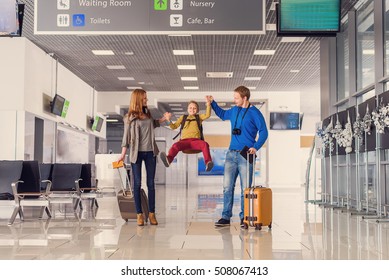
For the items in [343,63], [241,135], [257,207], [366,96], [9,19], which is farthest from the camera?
[343,63]

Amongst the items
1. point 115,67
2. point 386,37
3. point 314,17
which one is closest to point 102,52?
point 115,67

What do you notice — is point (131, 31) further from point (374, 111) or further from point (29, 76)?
point (29, 76)

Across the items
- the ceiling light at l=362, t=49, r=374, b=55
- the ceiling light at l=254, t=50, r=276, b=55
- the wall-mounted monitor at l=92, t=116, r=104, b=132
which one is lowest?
the wall-mounted monitor at l=92, t=116, r=104, b=132

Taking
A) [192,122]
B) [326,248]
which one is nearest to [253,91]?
[192,122]

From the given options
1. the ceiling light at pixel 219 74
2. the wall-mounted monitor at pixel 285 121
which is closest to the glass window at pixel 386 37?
the ceiling light at pixel 219 74

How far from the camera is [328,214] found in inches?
350

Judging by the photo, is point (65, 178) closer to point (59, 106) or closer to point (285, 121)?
point (59, 106)

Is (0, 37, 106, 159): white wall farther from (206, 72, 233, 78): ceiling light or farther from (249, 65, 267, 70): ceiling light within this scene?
(249, 65, 267, 70): ceiling light

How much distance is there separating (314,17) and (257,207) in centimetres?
356

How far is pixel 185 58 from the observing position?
15445mm

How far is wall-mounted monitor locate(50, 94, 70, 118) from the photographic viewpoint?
14.8 metres

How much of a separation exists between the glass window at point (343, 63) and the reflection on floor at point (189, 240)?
441 centimetres

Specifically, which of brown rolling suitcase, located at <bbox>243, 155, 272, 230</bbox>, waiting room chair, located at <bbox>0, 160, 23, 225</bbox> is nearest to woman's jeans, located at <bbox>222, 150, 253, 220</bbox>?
brown rolling suitcase, located at <bbox>243, 155, 272, 230</bbox>

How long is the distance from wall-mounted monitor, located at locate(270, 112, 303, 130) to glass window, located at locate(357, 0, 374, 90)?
11242 millimetres
